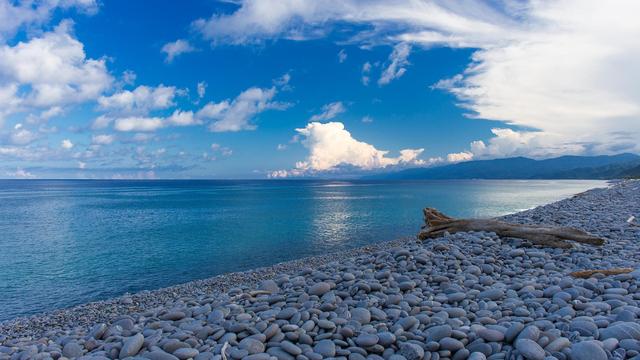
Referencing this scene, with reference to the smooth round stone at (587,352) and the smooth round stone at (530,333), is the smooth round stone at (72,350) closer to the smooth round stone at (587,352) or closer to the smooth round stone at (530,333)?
the smooth round stone at (530,333)

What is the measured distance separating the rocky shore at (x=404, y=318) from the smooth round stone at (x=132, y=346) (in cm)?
2

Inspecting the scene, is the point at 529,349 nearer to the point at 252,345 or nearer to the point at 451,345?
the point at 451,345

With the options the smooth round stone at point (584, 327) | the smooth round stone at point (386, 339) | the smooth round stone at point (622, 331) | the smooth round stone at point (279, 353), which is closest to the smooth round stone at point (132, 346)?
the smooth round stone at point (279, 353)

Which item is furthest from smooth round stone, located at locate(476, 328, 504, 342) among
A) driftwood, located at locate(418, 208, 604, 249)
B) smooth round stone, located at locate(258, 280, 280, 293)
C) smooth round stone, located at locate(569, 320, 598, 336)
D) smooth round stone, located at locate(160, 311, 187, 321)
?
driftwood, located at locate(418, 208, 604, 249)

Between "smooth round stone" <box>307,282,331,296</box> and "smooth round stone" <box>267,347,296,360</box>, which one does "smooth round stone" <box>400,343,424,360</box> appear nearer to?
"smooth round stone" <box>267,347,296,360</box>

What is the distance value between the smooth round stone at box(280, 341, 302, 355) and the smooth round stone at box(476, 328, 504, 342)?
262 centimetres

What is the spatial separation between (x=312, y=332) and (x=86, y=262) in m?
23.8

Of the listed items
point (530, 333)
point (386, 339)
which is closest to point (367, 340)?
point (386, 339)

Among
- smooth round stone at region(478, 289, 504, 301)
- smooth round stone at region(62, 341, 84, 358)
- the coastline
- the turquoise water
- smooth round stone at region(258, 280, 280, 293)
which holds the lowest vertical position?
the turquoise water

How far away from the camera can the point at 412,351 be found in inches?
218

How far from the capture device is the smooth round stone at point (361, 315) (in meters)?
6.88

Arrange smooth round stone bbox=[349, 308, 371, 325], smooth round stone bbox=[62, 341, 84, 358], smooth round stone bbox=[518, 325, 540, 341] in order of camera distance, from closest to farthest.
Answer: smooth round stone bbox=[518, 325, 540, 341], smooth round stone bbox=[62, 341, 84, 358], smooth round stone bbox=[349, 308, 371, 325]

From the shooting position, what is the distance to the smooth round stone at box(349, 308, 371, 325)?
6.88 meters

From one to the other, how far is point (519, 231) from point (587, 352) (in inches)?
372
